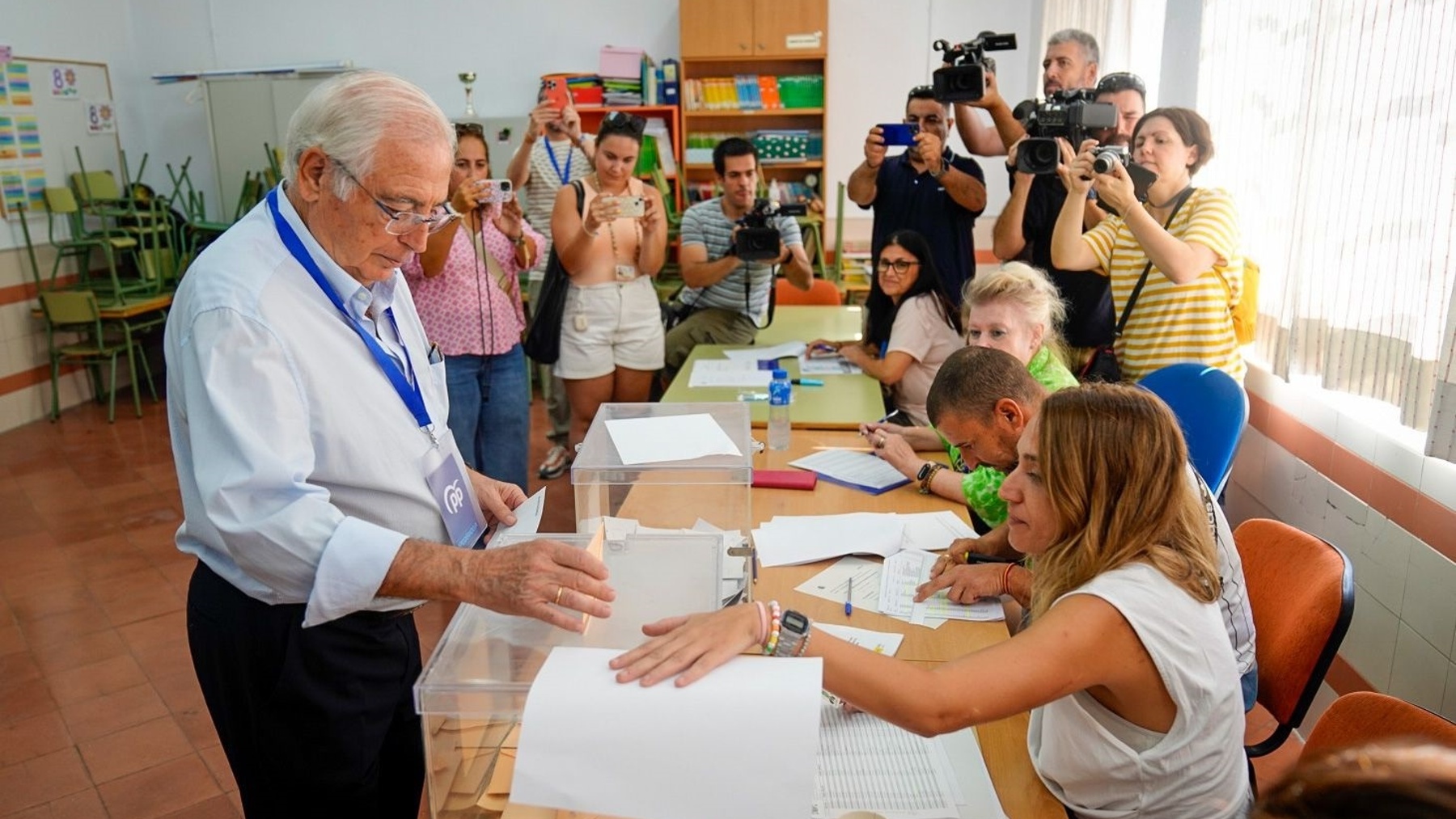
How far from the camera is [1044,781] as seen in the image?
4.54 ft

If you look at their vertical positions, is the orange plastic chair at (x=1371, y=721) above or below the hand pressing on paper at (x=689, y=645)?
below

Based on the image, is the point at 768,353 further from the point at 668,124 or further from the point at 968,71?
the point at 668,124

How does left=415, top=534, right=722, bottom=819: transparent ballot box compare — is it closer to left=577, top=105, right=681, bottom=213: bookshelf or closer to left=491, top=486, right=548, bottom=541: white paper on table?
left=491, top=486, right=548, bottom=541: white paper on table

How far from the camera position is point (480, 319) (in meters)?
3.04

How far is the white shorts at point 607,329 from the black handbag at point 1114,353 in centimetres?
163

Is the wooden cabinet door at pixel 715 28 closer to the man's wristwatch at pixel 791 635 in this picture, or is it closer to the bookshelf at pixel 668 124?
the bookshelf at pixel 668 124

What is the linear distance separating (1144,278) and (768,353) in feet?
4.78

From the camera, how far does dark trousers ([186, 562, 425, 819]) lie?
142cm

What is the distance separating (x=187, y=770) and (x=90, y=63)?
18.7 ft

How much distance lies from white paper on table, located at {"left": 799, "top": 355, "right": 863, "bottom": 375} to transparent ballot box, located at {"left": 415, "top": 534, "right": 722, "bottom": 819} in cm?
234

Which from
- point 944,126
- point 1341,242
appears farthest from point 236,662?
point 944,126

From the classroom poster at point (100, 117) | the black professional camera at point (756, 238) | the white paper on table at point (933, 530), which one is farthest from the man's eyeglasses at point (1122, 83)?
the classroom poster at point (100, 117)

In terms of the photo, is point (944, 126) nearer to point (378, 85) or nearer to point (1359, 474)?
point (1359, 474)

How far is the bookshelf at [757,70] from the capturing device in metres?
6.42
